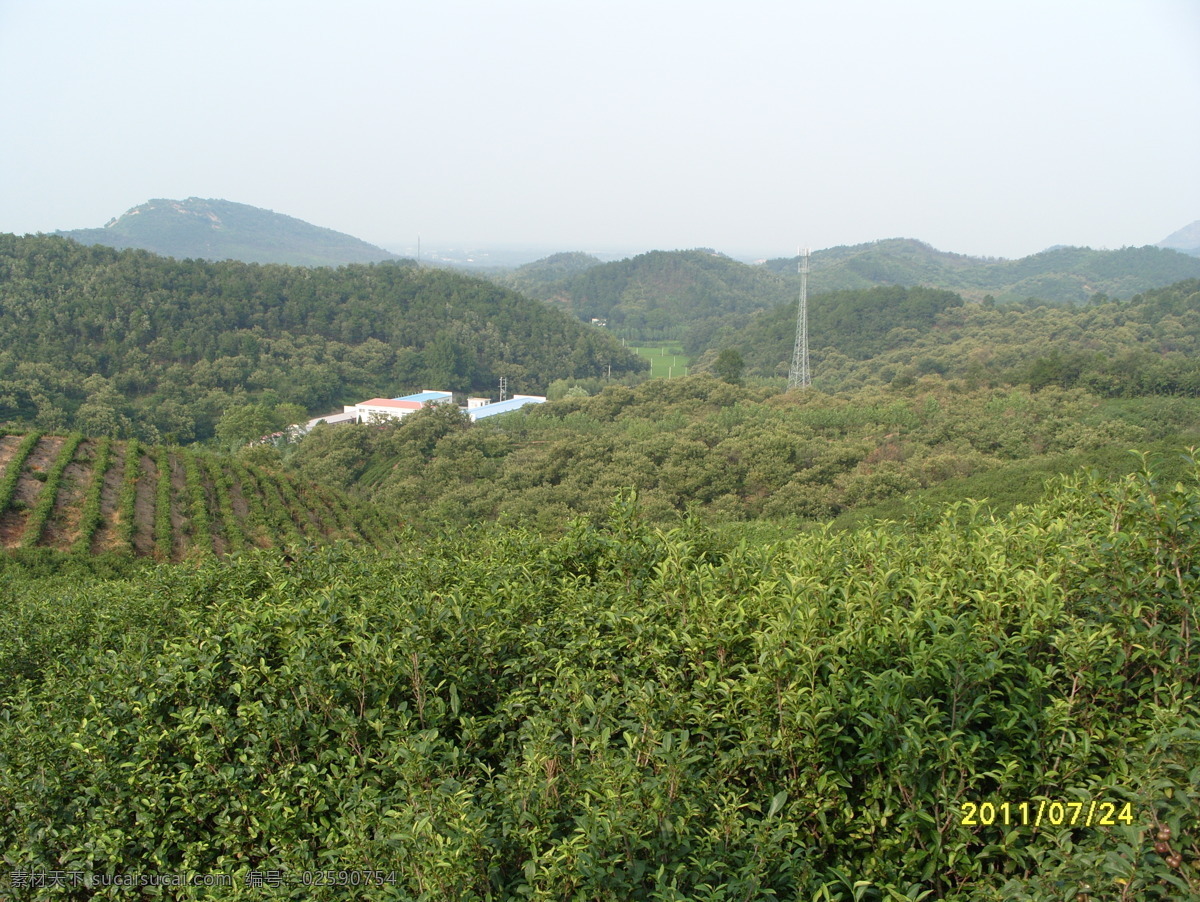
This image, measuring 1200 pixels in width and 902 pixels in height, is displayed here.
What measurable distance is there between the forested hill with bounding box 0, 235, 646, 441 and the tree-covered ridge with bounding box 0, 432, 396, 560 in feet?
77.3

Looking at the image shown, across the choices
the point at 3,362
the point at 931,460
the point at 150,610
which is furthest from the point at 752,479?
the point at 3,362

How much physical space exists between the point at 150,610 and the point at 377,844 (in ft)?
9.40

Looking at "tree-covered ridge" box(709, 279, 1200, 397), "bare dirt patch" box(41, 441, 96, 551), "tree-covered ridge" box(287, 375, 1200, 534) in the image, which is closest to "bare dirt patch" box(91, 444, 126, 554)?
"bare dirt patch" box(41, 441, 96, 551)

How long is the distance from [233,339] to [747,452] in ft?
142

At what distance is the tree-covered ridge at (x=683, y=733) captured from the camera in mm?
2219

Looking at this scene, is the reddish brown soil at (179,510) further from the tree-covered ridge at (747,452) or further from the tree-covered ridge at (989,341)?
the tree-covered ridge at (989,341)

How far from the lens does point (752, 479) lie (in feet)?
76.3

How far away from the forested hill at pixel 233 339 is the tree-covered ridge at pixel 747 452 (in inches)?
635

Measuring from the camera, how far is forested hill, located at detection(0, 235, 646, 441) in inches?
1678

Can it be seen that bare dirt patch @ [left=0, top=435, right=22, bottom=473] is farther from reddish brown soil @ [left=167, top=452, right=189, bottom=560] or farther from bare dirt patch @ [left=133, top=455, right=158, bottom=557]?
reddish brown soil @ [left=167, top=452, right=189, bottom=560]

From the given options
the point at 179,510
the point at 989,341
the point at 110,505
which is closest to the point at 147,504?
the point at 179,510

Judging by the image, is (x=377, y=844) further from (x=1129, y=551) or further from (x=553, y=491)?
(x=553, y=491)

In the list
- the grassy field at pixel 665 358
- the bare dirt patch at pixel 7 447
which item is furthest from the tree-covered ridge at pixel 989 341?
the bare dirt patch at pixel 7 447

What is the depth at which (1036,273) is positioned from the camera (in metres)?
115
